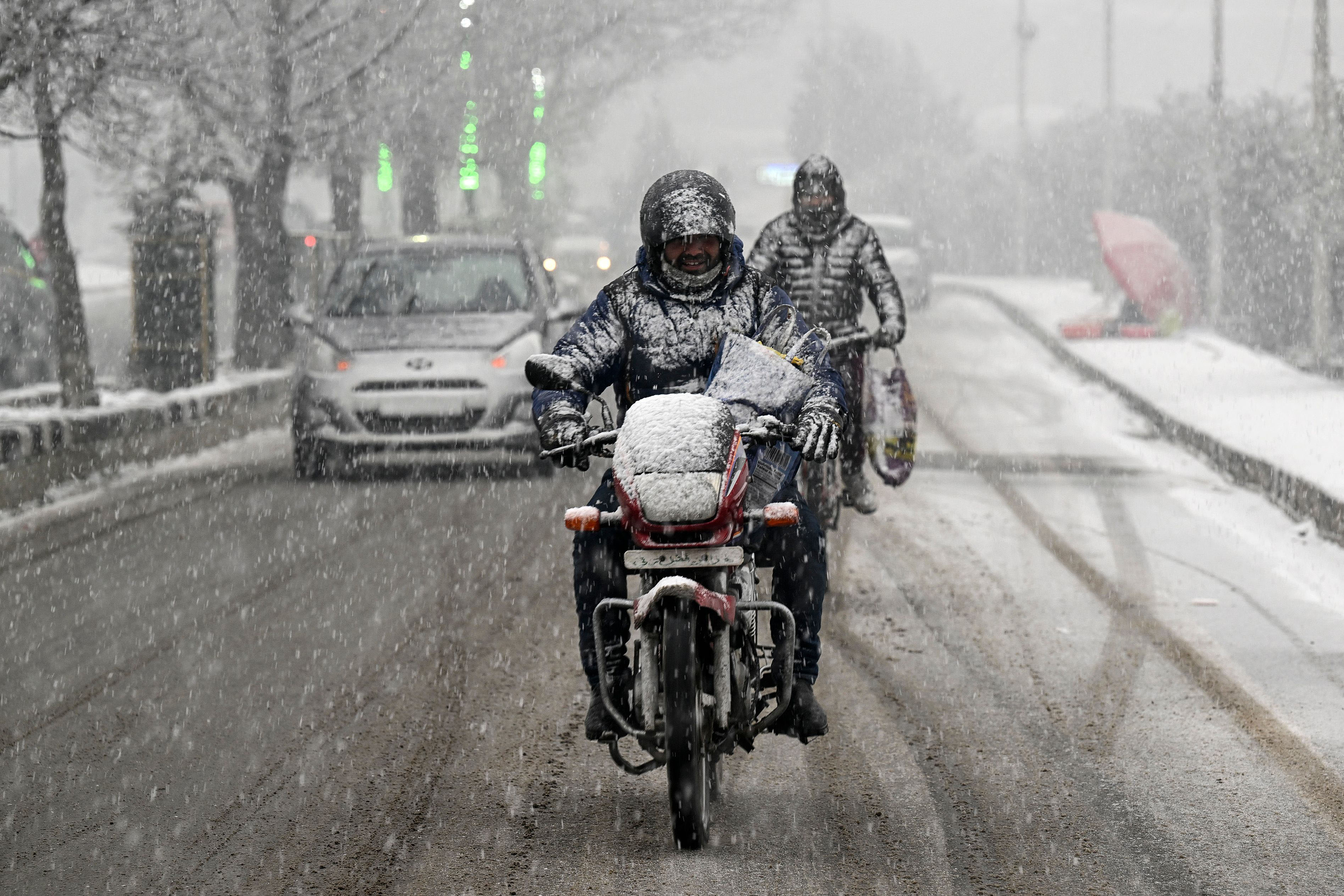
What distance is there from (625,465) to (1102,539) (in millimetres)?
6216

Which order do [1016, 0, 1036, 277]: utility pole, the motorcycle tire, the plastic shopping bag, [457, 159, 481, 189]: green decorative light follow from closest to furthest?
the motorcycle tire → the plastic shopping bag → [457, 159, 481, 189]: green decorative light → [1016, 0, 1036, 277]: utility pole

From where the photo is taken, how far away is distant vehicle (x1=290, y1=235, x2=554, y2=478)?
12.9 metres

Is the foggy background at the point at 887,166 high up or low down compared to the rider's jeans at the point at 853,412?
up

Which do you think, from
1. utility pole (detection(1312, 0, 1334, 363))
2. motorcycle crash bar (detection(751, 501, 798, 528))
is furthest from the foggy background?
motorcycle crash bar (detection(751, 501, 798, 528))

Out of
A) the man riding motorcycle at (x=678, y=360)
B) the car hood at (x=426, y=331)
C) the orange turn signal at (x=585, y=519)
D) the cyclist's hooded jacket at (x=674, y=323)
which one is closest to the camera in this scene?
the orange turn signal at (x=585, y=519)

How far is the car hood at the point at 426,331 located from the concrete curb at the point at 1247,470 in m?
5.20

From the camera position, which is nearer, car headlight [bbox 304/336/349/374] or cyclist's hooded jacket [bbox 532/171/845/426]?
cyclist's hooded jacket [bbox 532/171/845/426]

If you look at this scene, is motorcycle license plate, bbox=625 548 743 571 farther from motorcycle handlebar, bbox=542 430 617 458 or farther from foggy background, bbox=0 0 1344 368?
foggy background, bbox=0 0 1344 368

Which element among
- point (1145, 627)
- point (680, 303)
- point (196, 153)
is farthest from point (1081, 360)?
point (680, 303)

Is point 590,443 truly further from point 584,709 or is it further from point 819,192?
point 819,192

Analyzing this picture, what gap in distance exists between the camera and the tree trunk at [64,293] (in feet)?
51.7

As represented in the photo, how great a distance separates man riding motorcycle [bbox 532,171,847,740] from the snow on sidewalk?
6.18m

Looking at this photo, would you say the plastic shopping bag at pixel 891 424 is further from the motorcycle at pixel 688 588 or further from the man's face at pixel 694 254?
the motorcycle at pixel 688 588

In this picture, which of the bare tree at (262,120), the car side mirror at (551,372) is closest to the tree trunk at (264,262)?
the bare tree at (262,120)
